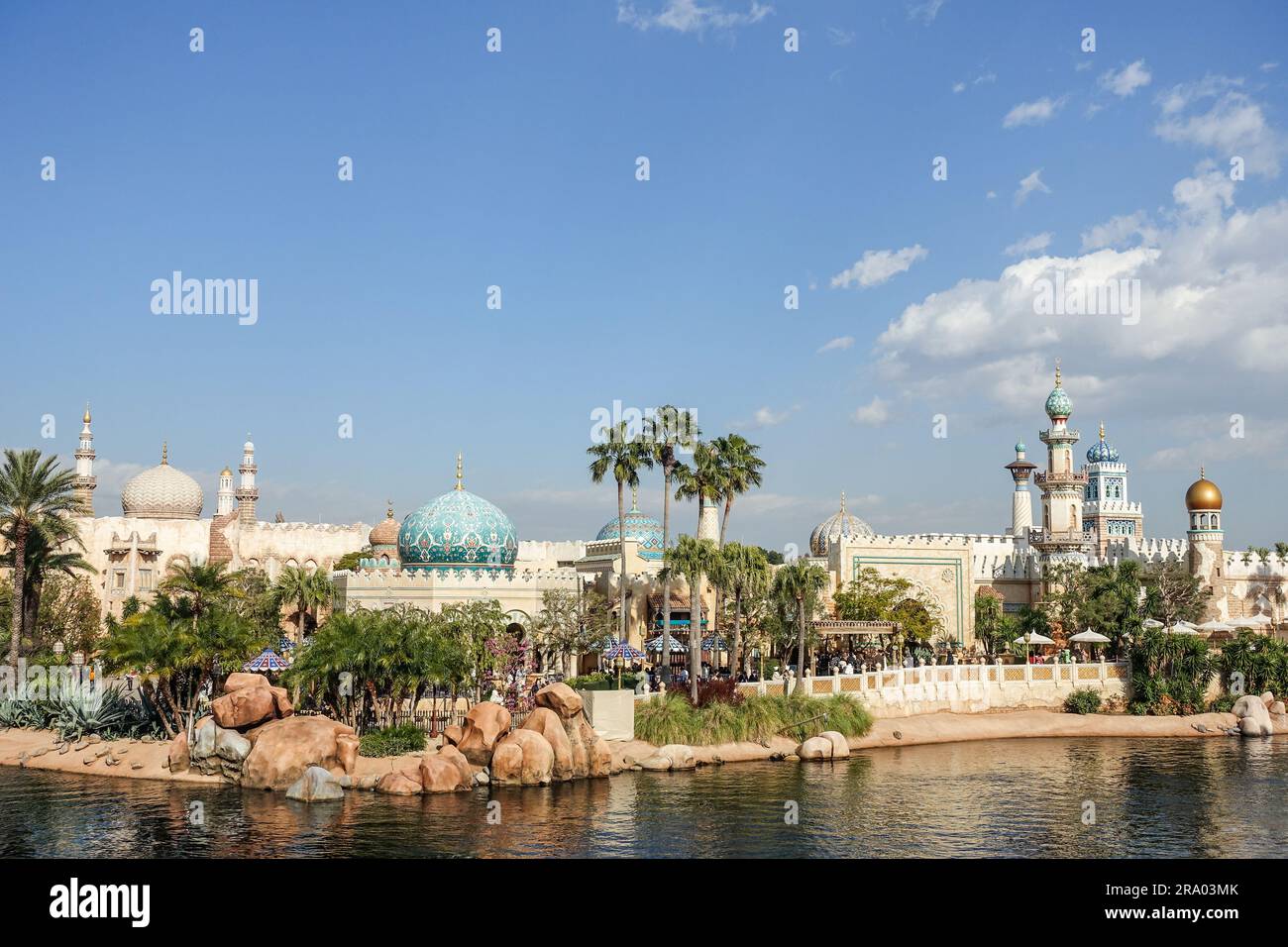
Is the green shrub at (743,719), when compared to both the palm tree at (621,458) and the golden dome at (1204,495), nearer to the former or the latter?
the palm tree at (621,458)

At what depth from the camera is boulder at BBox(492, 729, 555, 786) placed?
3042cm

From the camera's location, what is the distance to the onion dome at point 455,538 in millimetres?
49812

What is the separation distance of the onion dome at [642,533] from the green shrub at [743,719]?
1672cm

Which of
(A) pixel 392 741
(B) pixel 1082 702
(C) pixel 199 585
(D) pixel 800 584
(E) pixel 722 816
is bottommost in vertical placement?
(E) pixel 722 816

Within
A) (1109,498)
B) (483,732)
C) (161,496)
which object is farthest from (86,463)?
(1109,498)

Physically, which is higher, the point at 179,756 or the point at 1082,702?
the point at 179,756

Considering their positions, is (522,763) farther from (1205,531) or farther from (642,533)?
(1205,531)

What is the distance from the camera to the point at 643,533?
56.4 m

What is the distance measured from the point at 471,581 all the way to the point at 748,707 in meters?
15.3

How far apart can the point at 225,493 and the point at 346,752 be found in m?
57.7

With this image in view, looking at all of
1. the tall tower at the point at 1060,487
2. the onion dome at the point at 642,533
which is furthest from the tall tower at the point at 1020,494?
the onion dome at the point at 642,533

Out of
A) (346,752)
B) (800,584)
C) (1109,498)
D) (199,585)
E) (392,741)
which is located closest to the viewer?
(346,752)

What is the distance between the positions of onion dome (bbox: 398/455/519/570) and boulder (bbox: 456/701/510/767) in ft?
59.2
